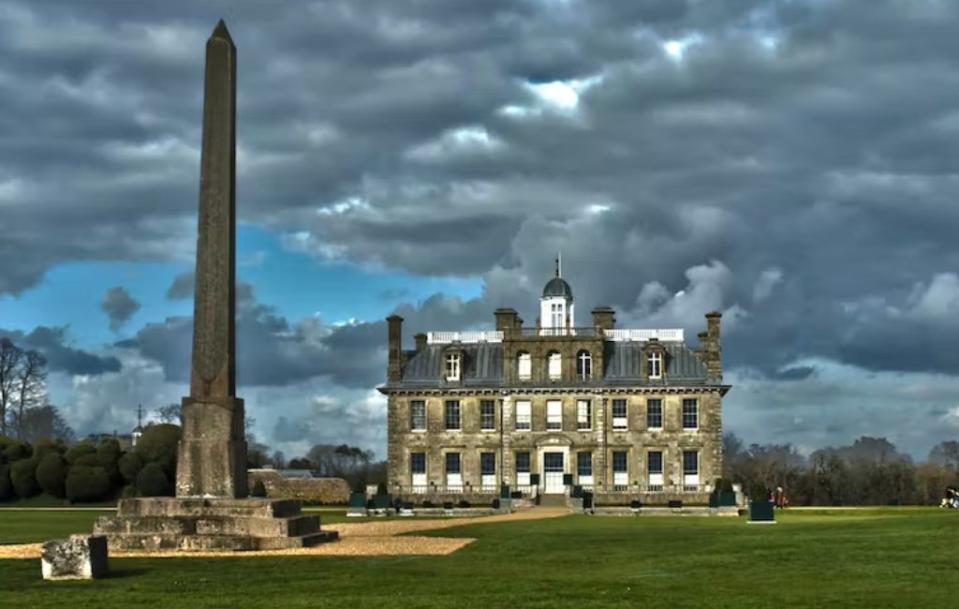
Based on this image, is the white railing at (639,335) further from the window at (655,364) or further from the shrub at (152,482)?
the shrub at (152,482)

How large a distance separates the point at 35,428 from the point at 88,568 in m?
75.8

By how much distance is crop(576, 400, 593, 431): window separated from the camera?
66.6 meters

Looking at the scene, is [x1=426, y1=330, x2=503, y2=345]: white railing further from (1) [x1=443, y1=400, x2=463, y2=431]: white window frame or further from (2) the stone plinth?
(2) the stone plinth

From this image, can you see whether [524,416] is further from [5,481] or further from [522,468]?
[5,481]

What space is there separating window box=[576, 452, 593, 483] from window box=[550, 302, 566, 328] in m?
8.13

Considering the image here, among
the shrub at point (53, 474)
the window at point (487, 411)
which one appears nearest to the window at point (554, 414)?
the window at point (487, 411)

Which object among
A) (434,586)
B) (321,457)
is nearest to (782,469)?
(321,457)

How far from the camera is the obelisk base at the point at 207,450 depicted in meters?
24.8

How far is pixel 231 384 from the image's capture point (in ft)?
82.4

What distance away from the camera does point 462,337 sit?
2746 inches

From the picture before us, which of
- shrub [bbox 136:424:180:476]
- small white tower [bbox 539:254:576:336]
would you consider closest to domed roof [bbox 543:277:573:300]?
small white tower [bbox 539:254:576:336]

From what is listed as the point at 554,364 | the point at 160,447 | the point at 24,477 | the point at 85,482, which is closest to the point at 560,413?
the point at 554,364

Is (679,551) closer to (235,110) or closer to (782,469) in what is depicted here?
(235,110)

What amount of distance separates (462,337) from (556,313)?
552 cm
